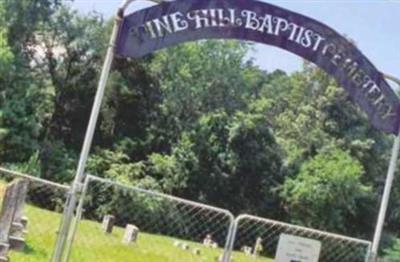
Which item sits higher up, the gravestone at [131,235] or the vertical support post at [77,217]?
the vertical support post at [77,217]

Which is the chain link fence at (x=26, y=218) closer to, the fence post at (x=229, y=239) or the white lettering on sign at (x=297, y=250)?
the fence post at (x=229, y=239)

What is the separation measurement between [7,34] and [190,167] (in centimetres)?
937

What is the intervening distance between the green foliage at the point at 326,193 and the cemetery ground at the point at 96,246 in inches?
531

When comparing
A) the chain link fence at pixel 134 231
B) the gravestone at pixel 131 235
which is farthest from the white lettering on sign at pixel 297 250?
the gravestone at pixel 131 235

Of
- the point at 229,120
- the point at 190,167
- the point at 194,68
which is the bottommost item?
the point at 190,167

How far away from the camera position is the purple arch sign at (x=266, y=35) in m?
6.39

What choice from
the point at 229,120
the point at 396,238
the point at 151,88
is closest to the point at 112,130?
the point at 151,88

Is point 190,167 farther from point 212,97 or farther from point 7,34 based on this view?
point 7,34

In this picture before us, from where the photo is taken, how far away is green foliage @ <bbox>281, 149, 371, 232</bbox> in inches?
1344

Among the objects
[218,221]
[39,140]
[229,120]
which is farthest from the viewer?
[229,120]

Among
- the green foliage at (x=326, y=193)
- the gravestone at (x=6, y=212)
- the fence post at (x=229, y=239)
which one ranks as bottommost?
the gravestone at (x=6, y=212)

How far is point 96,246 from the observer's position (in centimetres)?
1582

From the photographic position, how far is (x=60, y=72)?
3344cm

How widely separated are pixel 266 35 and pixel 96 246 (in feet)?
32.8
